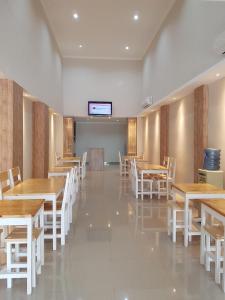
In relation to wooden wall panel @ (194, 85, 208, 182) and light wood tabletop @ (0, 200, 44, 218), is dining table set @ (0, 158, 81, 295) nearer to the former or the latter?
light wood tabletop @ (0, 200, 44, 218)

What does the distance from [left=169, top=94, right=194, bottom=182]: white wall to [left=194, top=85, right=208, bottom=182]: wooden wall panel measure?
80 centimetres

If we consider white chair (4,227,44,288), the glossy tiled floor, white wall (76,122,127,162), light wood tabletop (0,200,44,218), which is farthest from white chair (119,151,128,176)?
light wood tabletop (0,200,44,218)

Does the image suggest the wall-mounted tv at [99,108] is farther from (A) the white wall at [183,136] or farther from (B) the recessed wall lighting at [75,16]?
(B) the recessed wall lighting at [75,16]

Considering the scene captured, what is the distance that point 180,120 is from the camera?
7.76 metres

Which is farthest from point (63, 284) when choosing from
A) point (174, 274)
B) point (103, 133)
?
point (103, 133)

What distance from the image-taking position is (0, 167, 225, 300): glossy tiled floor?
8.30 feet

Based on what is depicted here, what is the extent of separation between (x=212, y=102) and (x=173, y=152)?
3.17 m

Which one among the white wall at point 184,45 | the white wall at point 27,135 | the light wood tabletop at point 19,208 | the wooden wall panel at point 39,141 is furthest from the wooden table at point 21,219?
the wooden wall panel at point 39,141

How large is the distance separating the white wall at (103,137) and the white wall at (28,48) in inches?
269

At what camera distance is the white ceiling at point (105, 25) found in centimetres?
754

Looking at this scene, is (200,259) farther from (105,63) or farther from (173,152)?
(105,63)

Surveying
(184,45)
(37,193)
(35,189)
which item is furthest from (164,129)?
(37,193)

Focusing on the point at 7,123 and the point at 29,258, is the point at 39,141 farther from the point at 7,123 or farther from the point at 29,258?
the point at 29,258

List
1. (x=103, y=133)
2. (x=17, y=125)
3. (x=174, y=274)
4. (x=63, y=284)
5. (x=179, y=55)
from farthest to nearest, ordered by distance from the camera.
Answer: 1. (x=103, y=133)
2. (x=179, y=55)
3. (x=17, y=125)
4. (x=174, y=274)
5. (x=63, y=284)
